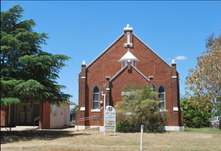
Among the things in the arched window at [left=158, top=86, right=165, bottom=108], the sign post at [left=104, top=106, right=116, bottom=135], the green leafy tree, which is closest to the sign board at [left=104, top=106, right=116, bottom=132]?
the sign post at [left=104, top=106, right=116, bottom=135]

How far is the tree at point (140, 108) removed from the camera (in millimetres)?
24891

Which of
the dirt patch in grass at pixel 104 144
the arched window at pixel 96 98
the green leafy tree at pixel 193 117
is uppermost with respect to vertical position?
the arched window at pixel 96 98

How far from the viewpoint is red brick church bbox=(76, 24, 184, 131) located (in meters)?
28.9

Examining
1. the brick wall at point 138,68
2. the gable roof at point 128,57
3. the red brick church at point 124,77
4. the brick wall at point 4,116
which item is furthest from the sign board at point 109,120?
the brick wall at point 4,116

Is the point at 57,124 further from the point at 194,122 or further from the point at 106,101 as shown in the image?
the point at 194,122

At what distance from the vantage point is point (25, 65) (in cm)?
2100

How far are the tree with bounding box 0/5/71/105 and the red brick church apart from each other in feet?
25.2

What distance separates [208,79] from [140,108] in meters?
8.61

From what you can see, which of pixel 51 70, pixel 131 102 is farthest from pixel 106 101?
pixel 51 70

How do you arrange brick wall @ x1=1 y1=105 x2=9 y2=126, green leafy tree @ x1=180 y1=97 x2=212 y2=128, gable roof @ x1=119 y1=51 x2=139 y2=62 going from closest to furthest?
brick wall @ x1=1 y1=105 x2=9 y2=126 → gable roof @ x1=119 y1=51 x2=139 y2=62 → green leafy tree @ x1=180 y1=97 x2=212 y2=128

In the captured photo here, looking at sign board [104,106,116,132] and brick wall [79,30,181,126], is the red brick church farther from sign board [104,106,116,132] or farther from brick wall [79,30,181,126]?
sign board [104,106,116,132]

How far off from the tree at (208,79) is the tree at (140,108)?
5184 mm

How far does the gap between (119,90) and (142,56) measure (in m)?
6.01

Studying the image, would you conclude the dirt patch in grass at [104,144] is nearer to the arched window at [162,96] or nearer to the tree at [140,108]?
the tree at [140,108]
